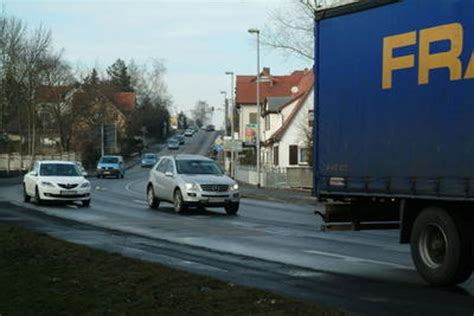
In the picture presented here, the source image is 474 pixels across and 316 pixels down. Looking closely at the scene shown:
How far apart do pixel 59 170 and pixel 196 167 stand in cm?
554

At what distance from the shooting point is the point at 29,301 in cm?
811

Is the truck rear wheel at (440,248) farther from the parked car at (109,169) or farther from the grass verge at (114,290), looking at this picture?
the parked car at (109,169)

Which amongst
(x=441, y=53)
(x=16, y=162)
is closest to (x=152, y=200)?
(x=441, y=53)

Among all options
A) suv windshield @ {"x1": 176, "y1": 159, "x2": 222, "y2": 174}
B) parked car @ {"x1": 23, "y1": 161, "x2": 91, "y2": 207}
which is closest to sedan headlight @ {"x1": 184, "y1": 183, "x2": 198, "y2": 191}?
suv windshield @ {"x1": 176, "y1": 159, "x2": 222, "y2": 174}

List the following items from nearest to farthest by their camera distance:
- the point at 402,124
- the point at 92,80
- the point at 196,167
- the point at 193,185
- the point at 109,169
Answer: the point at 402,124, the point at 193,185, the point at 196,167, the point at 109,169, the point at 92,80

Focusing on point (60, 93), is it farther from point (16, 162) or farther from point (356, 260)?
point (356, 260)

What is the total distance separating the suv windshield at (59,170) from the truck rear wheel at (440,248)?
756 inches

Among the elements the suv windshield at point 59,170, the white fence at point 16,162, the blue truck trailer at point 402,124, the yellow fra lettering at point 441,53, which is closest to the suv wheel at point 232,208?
the suv windshield at point 59,170

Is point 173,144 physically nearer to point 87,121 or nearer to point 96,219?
point 87,121

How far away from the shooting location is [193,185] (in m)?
24.0

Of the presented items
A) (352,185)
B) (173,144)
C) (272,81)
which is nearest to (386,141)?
(352,185)

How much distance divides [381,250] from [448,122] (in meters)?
5.20

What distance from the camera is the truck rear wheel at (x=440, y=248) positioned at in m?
9.66

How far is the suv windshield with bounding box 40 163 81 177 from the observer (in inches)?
1099
